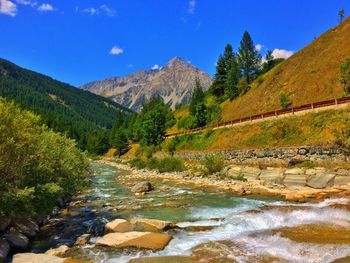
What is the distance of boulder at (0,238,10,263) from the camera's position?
1292 cm

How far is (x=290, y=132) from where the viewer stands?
38.8 m

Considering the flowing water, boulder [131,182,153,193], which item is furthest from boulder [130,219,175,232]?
boulder [131,182,153,193]

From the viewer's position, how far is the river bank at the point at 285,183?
24.1m

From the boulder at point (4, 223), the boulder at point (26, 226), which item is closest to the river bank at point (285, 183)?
the boulder at point (26, 226)

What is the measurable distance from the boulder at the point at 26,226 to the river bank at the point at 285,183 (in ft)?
54.4

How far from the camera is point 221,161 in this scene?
39.7m

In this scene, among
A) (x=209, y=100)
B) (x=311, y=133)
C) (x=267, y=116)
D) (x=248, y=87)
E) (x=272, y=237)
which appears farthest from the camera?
(x=209, y=100)

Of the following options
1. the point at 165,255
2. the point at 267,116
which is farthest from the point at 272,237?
the point at 267,116

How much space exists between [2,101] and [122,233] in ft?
28.0

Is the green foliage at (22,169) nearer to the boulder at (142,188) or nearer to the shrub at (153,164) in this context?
the boulder at (142,188)

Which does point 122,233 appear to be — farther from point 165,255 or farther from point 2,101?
point 2,101

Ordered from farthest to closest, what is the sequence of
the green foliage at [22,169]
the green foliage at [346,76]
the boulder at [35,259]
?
the green foliage at [346,76] < the green foliage at [22,169] < the boulder at [35,259]

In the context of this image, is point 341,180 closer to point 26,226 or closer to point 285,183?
point 285,183

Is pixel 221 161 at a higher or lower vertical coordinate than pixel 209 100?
lower
